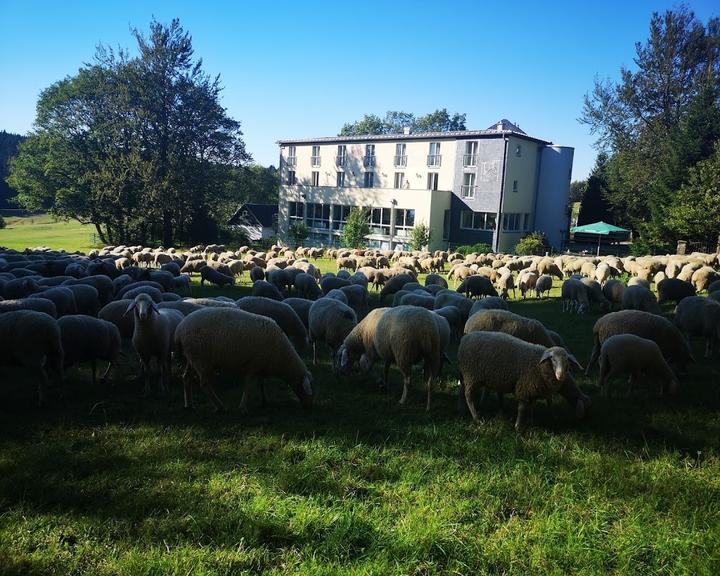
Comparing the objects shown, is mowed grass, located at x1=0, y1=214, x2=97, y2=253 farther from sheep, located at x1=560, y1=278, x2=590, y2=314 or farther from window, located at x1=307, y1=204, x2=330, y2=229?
sheep, located at x1=560, y1=278, x2=590, y2=314

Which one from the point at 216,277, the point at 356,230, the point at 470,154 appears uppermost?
the point at 470,154

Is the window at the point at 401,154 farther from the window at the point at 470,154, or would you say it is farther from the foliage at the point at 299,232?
the foliage at the point at 299,232

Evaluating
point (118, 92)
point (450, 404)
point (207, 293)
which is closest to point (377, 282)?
point (207, 293)

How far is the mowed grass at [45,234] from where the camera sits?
41.3m

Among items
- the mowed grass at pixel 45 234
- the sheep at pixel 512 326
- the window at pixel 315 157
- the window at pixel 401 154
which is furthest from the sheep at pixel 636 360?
the window at pixel 315 157

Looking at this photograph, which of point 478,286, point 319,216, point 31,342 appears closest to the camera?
point 31,342

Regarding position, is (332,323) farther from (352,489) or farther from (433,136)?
(433,136)

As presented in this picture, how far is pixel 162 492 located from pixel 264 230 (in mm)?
51473

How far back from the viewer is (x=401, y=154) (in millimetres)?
44438

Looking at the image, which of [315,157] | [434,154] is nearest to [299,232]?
[315,157]

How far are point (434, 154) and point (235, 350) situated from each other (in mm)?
38634

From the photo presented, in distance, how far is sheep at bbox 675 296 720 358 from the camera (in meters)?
10.3

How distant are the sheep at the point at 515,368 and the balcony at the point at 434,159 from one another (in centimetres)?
3754

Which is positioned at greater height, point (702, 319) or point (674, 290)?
point (702, 319)
